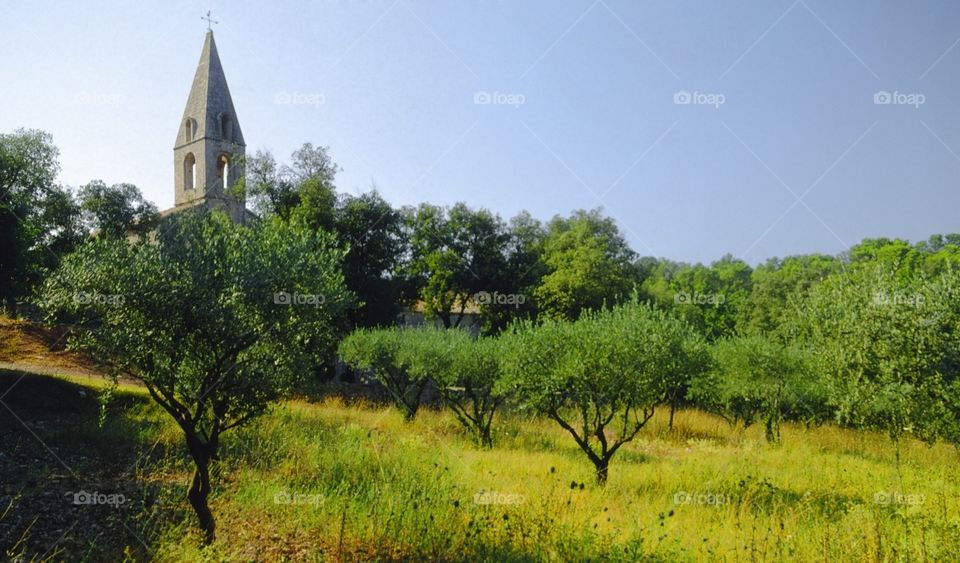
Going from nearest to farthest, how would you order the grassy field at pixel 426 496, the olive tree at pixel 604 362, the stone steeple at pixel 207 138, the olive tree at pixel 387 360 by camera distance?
the grassy field at pixel 426 496 < the olive tree at pixel 604 362 < the olive tree at pixel 387 360 < the stone steeple at pixel 207 138

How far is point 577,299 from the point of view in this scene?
4341 centimetres

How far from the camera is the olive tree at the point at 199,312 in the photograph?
925cm

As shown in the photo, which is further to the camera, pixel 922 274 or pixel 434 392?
pixel 434 392

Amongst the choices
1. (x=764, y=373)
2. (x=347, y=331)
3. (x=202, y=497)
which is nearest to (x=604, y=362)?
(x=202, y=497)

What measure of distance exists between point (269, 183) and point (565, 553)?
111ft

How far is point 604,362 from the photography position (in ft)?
48.0

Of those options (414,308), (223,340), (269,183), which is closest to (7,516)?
(223,340)

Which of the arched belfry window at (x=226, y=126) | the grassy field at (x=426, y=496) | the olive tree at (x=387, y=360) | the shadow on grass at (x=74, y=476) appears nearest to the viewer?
the grassy field at (x=426, y=496)

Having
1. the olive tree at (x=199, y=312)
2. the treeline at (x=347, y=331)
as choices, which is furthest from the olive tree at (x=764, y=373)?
the olive tree at (x=199, y=312)

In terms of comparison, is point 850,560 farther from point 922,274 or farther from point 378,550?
point 922,274

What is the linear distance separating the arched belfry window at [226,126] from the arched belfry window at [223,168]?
1747 mm

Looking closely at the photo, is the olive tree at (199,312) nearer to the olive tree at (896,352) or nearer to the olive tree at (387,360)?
the olive tree at (387,360)

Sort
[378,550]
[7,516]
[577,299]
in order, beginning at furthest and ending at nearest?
[577,299], [7,516], [378,550]

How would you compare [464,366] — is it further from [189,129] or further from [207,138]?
[189,129]
